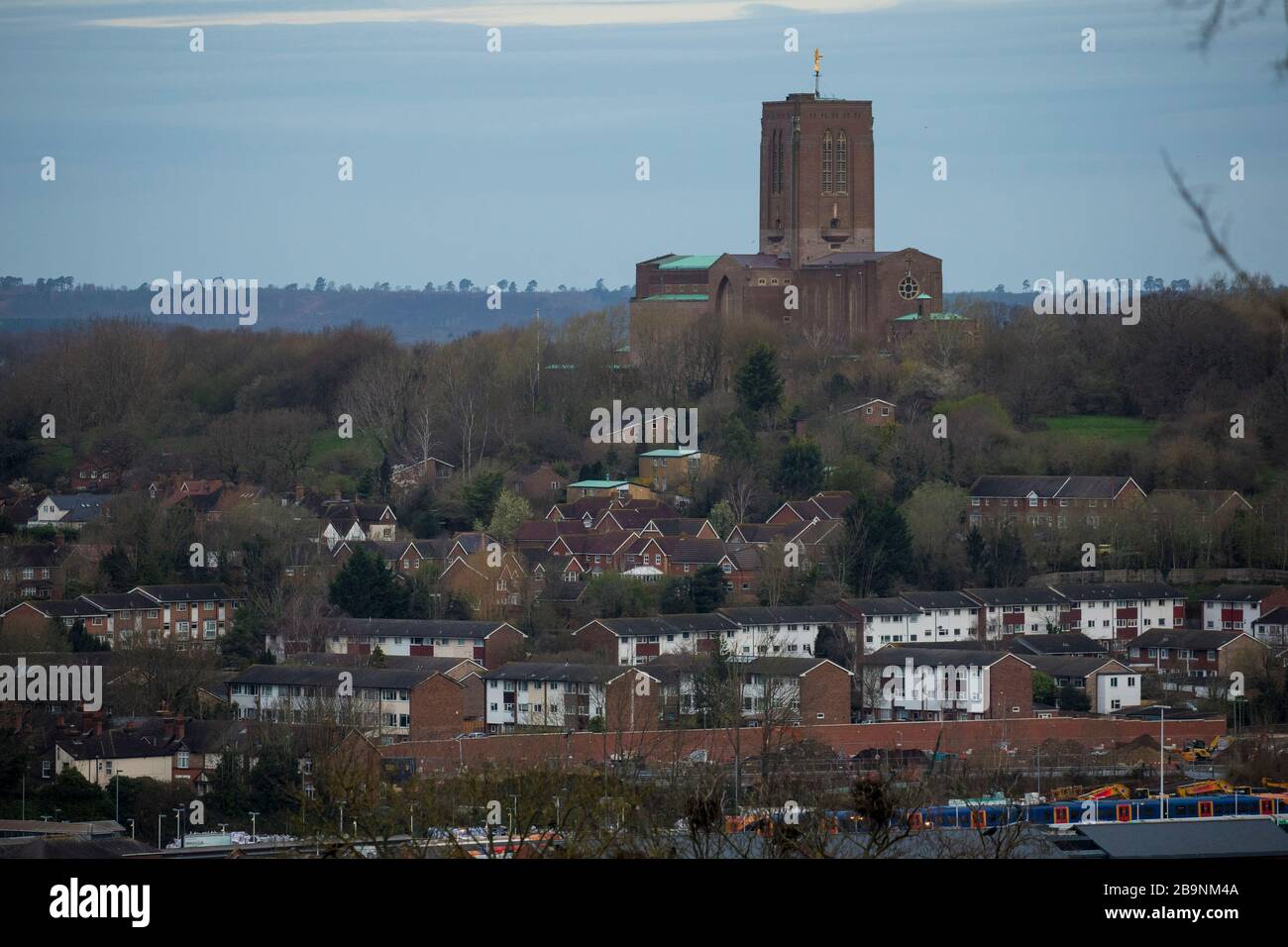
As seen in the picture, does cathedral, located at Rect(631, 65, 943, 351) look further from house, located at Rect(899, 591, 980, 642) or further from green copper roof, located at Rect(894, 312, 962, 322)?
house, located at Rect(899, 591, 980, 642)

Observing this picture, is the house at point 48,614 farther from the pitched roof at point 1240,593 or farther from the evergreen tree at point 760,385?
the pitched roof at point 1240,593

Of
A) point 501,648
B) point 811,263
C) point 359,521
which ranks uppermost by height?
point 811,263

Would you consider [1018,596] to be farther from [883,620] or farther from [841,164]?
[841,164]

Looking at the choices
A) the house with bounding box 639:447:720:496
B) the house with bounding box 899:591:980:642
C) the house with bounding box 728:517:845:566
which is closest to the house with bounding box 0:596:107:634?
the house with bounding box 728:517:845:566

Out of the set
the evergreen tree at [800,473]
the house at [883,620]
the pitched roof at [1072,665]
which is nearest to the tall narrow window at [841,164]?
the evergreen tree at [800,473]

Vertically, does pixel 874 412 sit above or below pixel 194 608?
above

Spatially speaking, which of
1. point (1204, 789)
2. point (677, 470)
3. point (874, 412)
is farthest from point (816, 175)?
point (1204, 789)
